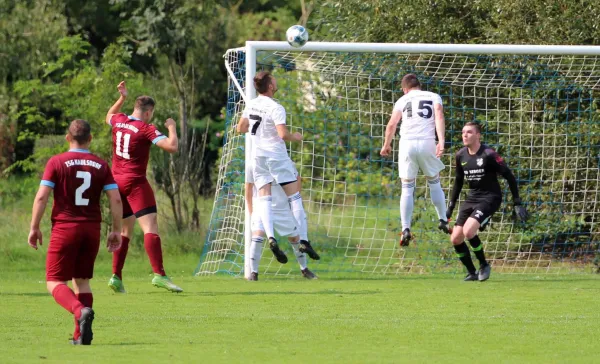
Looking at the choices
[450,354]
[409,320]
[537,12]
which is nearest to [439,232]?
[537,12]

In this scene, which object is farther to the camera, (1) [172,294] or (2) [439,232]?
(2) [439,232]

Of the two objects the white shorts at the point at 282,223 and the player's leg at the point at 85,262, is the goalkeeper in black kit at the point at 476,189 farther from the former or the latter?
the player's leg at the point at 85,262

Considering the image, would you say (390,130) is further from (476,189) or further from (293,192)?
(476,189)

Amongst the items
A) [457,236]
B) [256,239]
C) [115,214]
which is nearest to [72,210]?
[115,214]

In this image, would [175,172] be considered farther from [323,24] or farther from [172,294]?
[172,294]

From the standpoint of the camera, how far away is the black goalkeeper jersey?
1270 centimetres

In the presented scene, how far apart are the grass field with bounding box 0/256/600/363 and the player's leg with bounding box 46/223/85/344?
0.39m

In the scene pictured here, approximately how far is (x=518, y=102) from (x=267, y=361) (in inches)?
394

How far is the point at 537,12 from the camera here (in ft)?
51.8

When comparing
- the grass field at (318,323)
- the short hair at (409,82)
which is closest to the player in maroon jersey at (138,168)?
the grass field at (318,323)

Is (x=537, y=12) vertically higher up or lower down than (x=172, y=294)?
higher up

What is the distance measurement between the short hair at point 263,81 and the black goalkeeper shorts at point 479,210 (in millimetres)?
2871

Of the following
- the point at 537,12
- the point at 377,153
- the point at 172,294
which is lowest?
the point at 172,294

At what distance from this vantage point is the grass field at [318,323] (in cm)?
709
